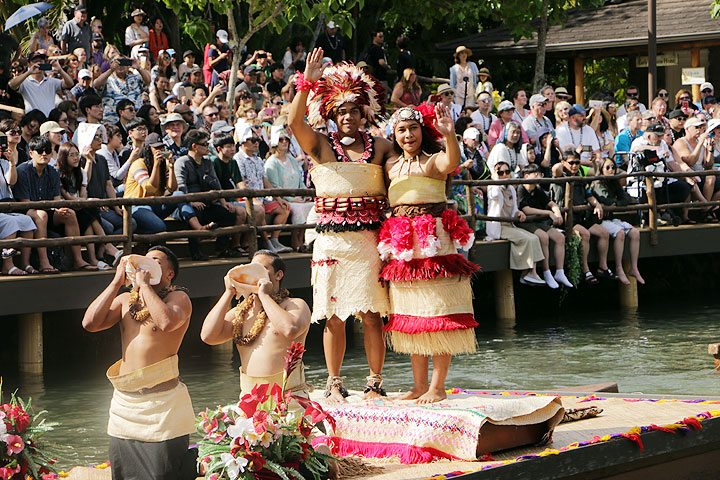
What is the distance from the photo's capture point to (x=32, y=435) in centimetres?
541

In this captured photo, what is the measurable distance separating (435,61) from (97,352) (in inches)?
556

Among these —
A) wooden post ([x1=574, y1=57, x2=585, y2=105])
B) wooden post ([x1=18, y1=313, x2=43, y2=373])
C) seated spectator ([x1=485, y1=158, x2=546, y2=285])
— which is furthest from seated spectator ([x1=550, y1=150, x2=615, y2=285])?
wooden post ([x1=574, y1=57, x2=585, y2=105])

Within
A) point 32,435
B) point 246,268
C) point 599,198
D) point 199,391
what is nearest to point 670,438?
point 246,268

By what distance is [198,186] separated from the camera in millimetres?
12180

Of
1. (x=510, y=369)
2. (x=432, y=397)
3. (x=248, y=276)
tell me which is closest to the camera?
(x=248, y=276)

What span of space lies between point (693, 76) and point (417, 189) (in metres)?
16.9

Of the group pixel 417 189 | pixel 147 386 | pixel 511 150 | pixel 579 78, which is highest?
pixel 579 78

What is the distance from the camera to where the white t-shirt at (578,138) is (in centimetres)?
1586

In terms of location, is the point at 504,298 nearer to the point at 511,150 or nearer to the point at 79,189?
the point at 511,150

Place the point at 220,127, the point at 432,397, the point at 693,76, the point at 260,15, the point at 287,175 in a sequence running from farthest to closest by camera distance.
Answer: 1. the point at 693,76
2. the point at 260,15
3. the point at 220,127
4. the point at 287,175
5. the point at 432,397

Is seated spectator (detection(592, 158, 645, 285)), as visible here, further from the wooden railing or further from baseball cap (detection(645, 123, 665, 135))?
baseball cap (detection(645, 123, 665, 135))

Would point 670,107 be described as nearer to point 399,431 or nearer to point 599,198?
point 599,198

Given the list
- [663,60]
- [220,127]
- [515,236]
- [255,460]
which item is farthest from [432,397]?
[663,60]

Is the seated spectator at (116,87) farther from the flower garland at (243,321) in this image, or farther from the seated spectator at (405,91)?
the flower garland at (243,321)
